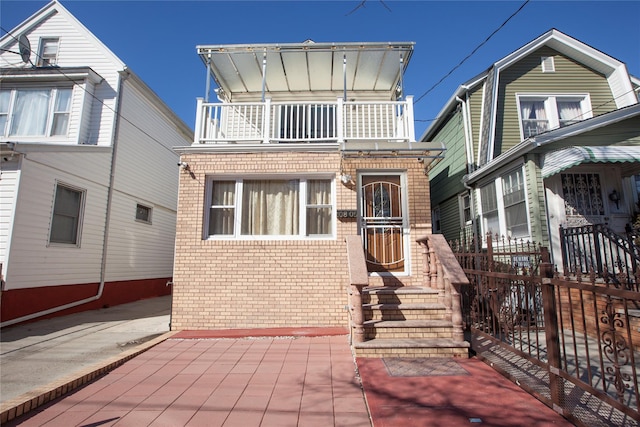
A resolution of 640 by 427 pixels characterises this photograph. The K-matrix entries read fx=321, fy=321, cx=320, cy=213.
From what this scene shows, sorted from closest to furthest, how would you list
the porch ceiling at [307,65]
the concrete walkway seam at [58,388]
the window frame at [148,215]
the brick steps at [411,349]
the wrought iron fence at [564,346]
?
the wrought iron fence at [564,346] < the concrete walkway seam at [58,388] < the brick steps at [411,349] < the porch ceiling at [307,65] < the window frame at [148,215]

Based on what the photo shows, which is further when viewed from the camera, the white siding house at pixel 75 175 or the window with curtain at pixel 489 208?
the window with curtain at pixel 489 208

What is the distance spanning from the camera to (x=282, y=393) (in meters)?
3.48

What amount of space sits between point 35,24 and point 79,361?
11.8 m

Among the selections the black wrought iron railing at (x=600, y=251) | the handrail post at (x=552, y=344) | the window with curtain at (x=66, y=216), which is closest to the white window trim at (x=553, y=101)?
the black wrought iron railing at (x=600, y=251)

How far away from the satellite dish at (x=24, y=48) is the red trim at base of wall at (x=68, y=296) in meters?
7.66

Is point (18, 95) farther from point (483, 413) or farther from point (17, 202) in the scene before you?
point (483, 413)

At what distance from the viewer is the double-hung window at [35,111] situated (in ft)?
31.4

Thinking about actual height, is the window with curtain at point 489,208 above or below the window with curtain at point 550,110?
below

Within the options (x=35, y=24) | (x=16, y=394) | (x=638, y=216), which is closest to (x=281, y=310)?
(x=16, y=394)

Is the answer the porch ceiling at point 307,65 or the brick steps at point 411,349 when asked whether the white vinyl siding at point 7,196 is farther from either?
the brick steps at point 411,349

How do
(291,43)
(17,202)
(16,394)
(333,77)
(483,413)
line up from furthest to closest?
(333,77), (291,43), (17,202), (16,394), (483,413)

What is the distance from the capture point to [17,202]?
6.85 meters

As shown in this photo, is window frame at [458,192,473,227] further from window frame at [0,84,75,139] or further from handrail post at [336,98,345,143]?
window frame at [0,84,75,139]

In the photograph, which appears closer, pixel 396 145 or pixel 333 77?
pixel 396 145
